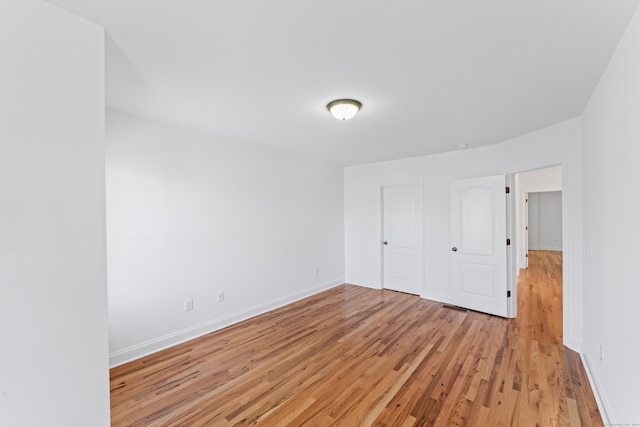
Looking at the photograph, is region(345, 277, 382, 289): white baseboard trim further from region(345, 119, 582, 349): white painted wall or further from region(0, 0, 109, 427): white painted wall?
region(0, 0, 109, 427): white painted wall

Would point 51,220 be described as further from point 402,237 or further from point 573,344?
point 402,237

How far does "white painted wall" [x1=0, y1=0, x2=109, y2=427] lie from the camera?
119 cm

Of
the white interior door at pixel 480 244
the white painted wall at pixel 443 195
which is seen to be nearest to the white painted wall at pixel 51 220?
the white painted wall at pixel 443 195

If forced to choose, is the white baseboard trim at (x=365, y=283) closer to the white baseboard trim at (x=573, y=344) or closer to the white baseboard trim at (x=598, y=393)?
the white baseboard trim at (x=573, y=344)

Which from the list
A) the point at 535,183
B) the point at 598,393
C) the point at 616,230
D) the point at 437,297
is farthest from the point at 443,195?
the point at 535,183

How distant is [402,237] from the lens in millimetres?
5121

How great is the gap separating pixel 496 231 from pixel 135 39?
14.7 feet

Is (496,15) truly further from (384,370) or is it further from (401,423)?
(384,370)

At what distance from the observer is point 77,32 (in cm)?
141

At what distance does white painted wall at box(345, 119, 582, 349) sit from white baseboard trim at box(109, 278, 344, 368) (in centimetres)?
162

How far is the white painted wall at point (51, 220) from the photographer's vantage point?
1.19 meters

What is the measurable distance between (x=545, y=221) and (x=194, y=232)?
11717mm

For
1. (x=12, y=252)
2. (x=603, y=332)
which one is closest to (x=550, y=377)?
(x=603, y=332)

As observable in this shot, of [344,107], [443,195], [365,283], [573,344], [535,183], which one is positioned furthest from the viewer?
[535,183]
